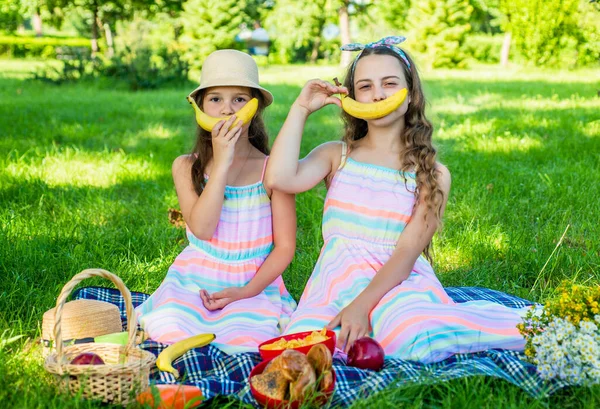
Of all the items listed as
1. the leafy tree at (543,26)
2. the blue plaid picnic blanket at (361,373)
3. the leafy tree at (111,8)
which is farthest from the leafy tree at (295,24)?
the blue plaid picnic blanket at (361,373)

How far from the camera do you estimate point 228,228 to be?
11.0 feet

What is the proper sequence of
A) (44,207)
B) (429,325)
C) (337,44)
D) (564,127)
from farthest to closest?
(337,44), (564,127), (44,207), (429,325)

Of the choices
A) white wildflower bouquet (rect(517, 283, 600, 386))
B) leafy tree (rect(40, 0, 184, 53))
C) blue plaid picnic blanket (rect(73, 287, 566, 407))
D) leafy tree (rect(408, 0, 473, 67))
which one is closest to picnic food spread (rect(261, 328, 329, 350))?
blue plaid picnic blanket (rect(73, 287, 566, 407))

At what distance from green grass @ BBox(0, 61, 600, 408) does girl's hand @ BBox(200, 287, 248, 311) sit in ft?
1.94

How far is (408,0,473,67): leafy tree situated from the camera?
81.6 ft

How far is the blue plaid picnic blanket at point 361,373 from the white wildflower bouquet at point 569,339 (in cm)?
7

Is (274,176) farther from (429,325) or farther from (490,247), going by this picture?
(490,247)

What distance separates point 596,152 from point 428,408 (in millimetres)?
4845

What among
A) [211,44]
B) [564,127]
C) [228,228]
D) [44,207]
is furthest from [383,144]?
[211,44]

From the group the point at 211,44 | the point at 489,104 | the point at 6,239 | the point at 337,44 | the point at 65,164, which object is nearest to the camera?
the point at 6,239

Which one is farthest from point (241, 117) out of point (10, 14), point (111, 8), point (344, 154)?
point (10, 14)

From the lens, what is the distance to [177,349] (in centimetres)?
263

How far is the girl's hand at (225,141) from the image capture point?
10.1 feet

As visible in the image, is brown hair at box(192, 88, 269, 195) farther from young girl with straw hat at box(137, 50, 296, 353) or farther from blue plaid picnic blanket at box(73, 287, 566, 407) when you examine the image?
blue plaid picnic blanket at box(73, 287, 566, 407)
